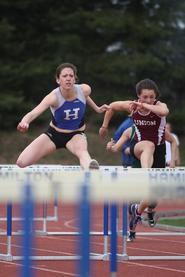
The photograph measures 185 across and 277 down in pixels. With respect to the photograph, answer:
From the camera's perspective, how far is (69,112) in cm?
973

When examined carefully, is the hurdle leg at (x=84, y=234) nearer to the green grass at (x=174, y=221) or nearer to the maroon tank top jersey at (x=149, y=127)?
the maroon tank top jersey at (x=149, y=127)

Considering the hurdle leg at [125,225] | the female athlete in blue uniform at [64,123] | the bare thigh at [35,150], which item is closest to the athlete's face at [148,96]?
the female athlete in blue uniform at [64,123]

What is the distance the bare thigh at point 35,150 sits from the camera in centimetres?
973

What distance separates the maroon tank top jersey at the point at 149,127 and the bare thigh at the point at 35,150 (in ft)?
3.54

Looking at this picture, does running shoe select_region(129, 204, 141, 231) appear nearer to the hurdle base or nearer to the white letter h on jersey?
the white letter h on jersey

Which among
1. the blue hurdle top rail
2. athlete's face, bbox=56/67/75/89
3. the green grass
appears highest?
athlete's face, bbox=56/67/75/89

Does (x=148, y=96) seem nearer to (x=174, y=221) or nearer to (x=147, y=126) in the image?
(x=147, y=126)

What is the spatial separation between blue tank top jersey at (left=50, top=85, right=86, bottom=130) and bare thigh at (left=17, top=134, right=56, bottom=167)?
0.77 feet

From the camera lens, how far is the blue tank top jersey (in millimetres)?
9711

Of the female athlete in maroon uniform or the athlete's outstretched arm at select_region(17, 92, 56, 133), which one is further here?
Result: the female athlete in maroon uniform

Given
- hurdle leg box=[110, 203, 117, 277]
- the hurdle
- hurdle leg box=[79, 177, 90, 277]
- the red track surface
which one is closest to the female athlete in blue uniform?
the red track surface

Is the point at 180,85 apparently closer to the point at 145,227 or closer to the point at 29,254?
the point at 145,227

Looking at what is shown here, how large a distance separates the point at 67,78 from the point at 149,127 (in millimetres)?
1172

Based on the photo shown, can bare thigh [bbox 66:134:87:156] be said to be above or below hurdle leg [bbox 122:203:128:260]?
above
